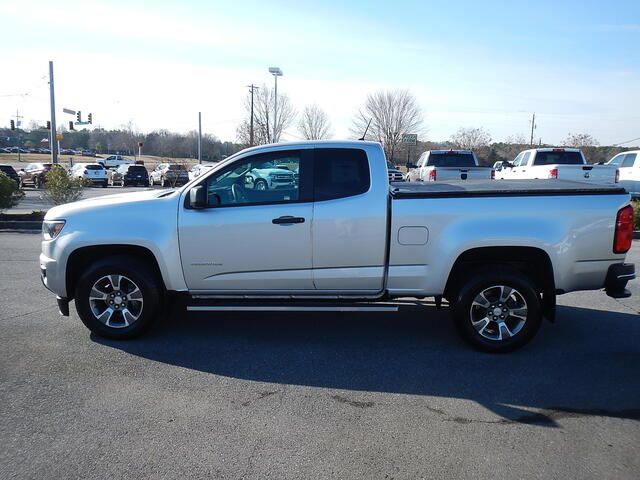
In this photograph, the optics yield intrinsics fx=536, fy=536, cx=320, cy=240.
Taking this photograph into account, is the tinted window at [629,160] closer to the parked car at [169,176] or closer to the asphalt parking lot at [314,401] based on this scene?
the asphalt parking lot at [314,401]

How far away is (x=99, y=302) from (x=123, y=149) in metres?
117

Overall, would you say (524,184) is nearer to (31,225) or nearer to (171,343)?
(171,343)

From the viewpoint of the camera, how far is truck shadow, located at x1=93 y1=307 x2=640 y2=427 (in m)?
4.34

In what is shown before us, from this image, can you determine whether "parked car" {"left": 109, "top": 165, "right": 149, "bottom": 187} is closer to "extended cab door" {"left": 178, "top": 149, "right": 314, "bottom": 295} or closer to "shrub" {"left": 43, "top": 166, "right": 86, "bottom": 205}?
"shrub" {"left": 43, "top": 166, "right": 86, "bottom": 205}

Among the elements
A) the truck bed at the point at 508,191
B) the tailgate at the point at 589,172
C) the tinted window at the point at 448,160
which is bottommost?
the truck bed at the point at 508,191

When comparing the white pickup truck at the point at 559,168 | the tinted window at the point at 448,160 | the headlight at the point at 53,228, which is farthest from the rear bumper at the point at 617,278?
the tinted window at the point at 448,160

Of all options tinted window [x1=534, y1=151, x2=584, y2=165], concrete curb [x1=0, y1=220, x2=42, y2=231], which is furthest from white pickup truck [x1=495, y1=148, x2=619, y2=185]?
concrete curb [x1=0, y1=220, x2=42, y2=231]

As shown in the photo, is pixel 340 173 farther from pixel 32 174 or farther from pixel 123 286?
pixel 32 174

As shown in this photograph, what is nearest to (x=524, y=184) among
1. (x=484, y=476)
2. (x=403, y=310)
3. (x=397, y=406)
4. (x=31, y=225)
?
(x=403, y=310)

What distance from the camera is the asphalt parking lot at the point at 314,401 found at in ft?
11.1

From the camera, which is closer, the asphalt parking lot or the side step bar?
the asphalt parking lot

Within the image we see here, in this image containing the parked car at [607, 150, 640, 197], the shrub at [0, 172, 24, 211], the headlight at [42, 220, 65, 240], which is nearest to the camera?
the headlight at [42, 220, 65, 240]

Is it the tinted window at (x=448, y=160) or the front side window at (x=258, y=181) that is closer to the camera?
the front side window at (x=258, y=181)

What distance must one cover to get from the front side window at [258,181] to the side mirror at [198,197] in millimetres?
79
